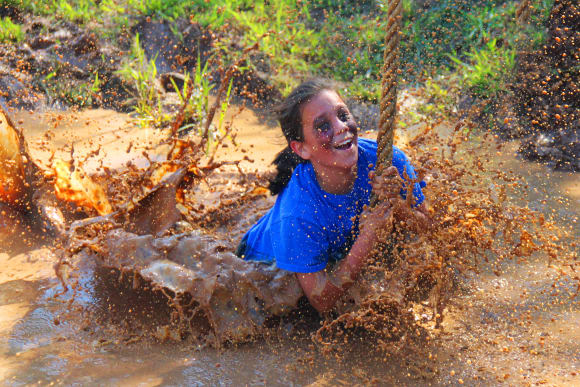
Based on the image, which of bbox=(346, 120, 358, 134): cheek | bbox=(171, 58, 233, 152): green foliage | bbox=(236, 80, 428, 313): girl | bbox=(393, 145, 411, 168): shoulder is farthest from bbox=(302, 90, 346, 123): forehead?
bbox=(171, 58, 233, 152): green foliage

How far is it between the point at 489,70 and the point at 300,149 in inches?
126

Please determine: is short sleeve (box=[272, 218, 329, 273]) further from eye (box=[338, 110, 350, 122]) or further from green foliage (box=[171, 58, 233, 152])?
green foliage (box=[171, 58, 233, 152])

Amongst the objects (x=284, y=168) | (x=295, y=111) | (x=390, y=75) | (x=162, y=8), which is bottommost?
(x=284, y=168)

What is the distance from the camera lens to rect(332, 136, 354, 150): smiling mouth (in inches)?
115

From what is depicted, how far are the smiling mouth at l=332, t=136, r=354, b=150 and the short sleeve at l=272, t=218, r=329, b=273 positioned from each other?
1.37 feet

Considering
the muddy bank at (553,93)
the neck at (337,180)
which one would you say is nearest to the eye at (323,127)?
the neck at (337,180)

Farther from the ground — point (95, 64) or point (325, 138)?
point (95, 64)

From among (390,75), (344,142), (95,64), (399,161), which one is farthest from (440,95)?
(95,64)

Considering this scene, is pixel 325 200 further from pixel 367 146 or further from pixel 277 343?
pixel 277 343

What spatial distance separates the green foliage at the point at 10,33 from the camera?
642 centimetres

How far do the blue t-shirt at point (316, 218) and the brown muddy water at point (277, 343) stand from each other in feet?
1.48

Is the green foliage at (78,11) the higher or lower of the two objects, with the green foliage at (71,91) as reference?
higher

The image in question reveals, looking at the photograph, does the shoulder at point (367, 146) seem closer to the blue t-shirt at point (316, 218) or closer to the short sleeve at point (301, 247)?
the blue t-shirt at point (316, 218)

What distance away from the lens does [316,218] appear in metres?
2.92
